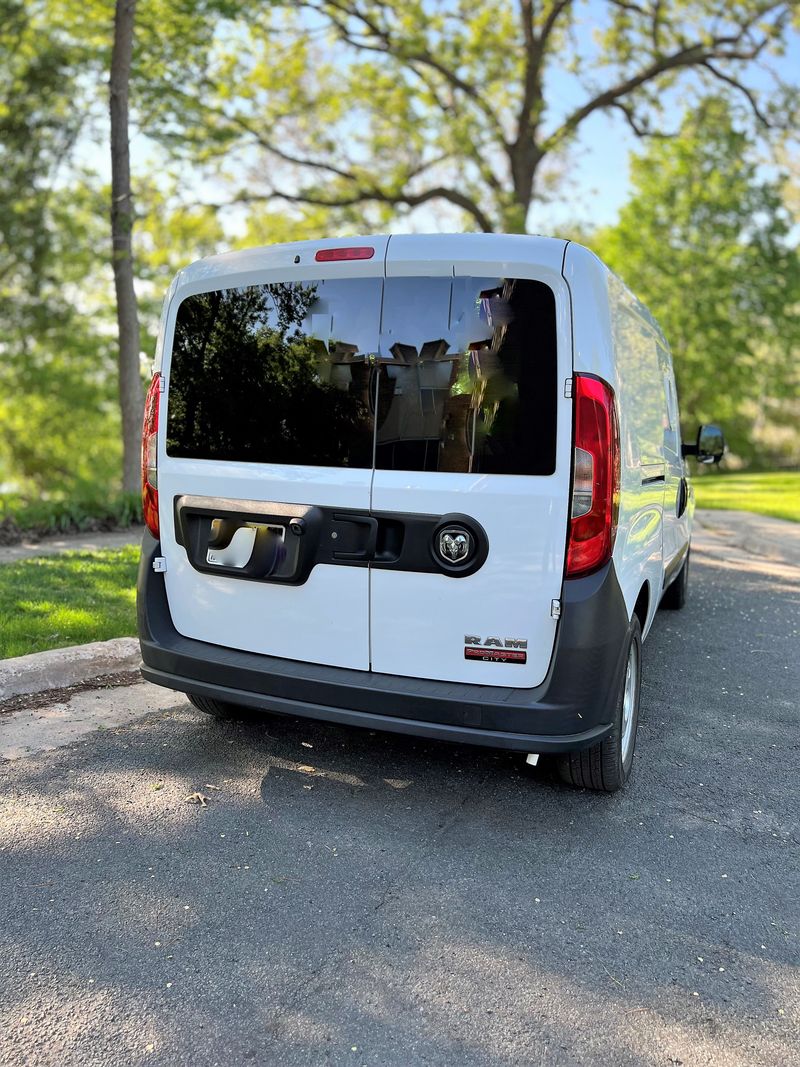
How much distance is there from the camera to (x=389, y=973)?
247cm

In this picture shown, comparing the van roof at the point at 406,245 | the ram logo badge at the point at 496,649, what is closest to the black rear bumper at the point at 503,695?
the ram logo badge at the point at 496,649

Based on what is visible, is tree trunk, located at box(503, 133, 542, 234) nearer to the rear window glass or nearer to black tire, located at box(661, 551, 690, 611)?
black tire, located at box(661, 551, 690, 611)

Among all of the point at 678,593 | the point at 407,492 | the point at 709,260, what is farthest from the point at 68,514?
the point at 709,260

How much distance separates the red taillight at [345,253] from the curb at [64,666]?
2694 millimetres

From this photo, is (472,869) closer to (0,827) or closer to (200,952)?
(200,952)

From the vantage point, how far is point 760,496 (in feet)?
60.4

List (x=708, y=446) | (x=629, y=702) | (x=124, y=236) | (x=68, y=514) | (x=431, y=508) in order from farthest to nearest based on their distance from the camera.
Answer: (x=124, y=236) → (x=68, y=514) → (x=708, y=446) → (x=629, y=702) → (x=431, y=508)

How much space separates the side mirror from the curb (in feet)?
13.7

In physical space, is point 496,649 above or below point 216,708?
above

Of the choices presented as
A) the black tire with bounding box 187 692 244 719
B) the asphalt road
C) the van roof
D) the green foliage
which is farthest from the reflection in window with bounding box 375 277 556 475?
the green foliage

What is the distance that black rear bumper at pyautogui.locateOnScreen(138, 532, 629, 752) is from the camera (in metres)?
3.18

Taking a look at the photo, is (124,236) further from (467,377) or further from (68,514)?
(467,377)

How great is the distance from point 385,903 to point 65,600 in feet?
13.6

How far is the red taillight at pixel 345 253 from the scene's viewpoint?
3369 millimetres
